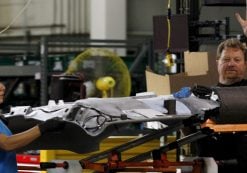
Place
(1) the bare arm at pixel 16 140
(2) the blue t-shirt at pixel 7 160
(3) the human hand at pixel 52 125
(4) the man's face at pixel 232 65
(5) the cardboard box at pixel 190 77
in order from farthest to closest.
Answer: (5) the cardboard box at pixel 190 77
(4) the man's face at pixel 232 65
(2) the blue t-shirt at pixel 7 160
(1) the bare arm at pixel 16 140
(3) the human hand at pixel 52 125

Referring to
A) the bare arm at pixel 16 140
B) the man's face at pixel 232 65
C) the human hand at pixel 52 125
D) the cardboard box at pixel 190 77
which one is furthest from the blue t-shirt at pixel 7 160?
the cardboard box at pixel 190 77

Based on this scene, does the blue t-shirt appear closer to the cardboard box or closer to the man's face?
the man's face

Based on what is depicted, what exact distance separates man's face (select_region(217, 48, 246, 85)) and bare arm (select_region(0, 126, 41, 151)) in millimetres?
1434

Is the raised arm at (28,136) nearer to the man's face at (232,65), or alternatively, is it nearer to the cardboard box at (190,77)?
the man's face at (232,65)

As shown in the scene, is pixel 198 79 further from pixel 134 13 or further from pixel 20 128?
pixel 134 13

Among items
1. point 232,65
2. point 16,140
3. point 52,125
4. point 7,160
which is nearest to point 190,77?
point 232,65

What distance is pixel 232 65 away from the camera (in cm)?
444

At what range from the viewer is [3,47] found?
11305 mm

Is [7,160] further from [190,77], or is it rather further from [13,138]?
[190,77]

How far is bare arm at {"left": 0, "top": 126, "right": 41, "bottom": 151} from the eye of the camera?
3630 mm

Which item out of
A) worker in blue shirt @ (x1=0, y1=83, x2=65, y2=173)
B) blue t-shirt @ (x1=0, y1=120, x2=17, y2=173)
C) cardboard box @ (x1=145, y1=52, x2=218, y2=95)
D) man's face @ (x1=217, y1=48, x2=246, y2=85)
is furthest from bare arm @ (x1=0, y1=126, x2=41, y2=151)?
cardboard box @ (x1=145, y1=52, x2=218, y2=95)

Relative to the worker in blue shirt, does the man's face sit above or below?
above

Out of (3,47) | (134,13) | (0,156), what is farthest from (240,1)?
(134,13)

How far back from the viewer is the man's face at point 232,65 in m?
4.44
